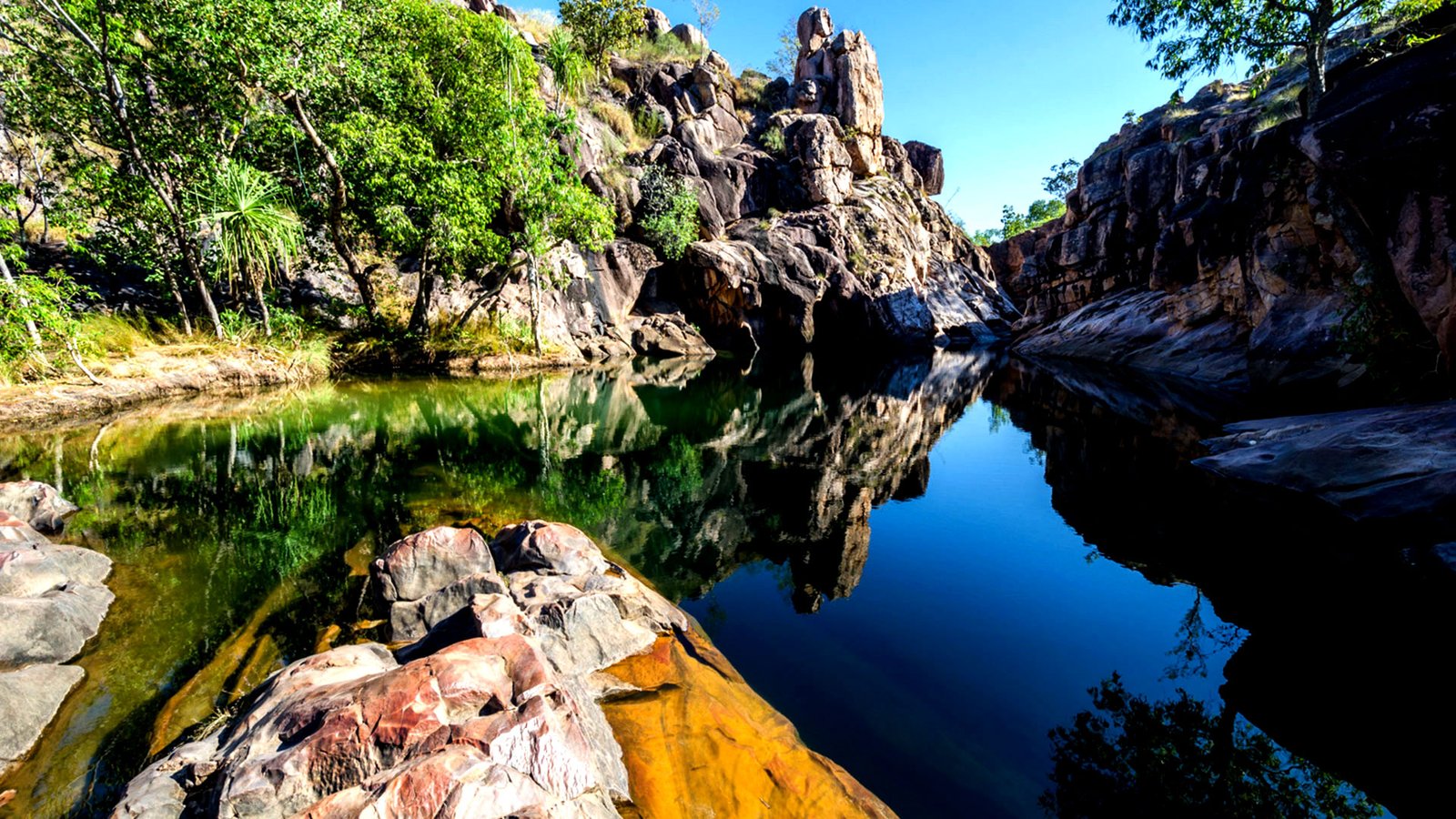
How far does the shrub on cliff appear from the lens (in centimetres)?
3403

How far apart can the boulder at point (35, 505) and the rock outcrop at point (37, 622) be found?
574 millimetres

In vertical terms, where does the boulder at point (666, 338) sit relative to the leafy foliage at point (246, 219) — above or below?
below

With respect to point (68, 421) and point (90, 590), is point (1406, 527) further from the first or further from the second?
point (68, 421)

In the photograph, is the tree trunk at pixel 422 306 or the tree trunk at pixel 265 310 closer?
the tree trunk at pixel 265 310

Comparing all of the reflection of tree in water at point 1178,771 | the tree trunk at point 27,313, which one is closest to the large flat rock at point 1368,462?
the reflection of tree in water at point 1178,771

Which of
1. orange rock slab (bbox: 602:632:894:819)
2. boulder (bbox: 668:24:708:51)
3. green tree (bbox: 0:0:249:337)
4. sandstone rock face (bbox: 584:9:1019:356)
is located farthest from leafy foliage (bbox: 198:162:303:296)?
boulder (bbox: 668:24:708:51)

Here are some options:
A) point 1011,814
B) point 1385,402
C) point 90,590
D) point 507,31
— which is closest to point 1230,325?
point 1385,402

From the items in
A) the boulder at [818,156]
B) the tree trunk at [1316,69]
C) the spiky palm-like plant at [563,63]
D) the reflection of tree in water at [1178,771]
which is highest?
the boulder at [818,156]

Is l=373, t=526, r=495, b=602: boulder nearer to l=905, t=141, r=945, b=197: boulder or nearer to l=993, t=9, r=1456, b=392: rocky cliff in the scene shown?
l=993, t=9, r=1456, b=392: rocky cliff

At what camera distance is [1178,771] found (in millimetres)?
4262

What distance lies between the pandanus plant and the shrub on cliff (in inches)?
763

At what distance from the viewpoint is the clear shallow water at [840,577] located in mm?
4242

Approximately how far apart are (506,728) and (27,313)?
15586 mm

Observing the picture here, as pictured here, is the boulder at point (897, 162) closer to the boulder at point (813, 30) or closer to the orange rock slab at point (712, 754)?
the boulder at point (813, 30)
